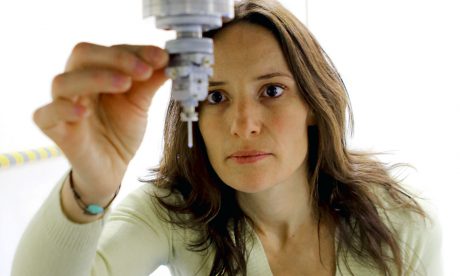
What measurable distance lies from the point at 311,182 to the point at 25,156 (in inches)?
24.4

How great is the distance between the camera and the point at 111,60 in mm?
543

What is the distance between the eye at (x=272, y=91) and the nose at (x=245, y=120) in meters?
0.04

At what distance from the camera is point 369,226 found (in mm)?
1018

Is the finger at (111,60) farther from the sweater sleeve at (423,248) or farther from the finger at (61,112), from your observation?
the sweater sleeve at (423,248)

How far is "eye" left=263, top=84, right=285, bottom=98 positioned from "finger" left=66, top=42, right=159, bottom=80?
1.27 feet

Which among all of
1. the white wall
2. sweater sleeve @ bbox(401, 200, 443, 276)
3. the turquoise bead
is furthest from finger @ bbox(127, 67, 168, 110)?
the white wall

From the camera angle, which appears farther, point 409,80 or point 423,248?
point 409,80

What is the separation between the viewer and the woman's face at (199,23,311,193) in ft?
2.88

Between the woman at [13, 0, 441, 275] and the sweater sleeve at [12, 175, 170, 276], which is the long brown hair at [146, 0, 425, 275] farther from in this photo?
the sweater sleeve at [12, 175, 170, 276]

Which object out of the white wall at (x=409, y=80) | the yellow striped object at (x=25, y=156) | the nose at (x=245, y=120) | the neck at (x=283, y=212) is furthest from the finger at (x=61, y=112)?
the white wall at (x=409, y=80)

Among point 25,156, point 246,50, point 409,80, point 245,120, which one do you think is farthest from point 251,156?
point 409,80

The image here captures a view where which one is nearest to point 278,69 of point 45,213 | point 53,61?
point 45,213

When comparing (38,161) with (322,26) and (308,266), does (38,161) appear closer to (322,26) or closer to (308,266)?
(308,266)

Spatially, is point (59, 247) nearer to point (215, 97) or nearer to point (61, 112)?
point (61, 112)
